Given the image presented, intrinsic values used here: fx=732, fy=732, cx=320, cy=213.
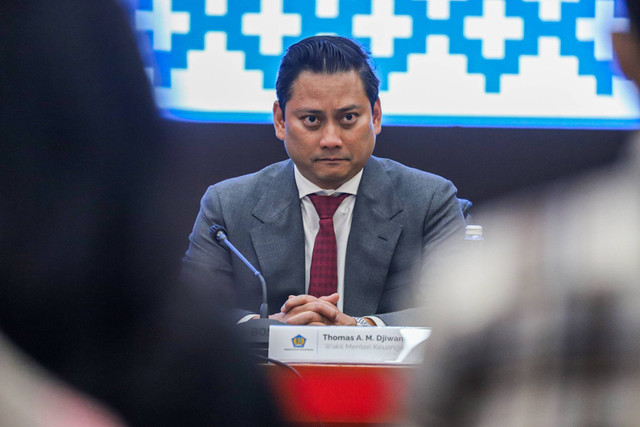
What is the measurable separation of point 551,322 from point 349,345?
0.94 m

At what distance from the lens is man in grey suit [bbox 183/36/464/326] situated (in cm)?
212

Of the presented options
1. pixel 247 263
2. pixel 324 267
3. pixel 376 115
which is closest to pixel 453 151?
pixel 376 115

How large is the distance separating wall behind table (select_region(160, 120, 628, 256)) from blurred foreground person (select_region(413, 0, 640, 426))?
2.49 meters

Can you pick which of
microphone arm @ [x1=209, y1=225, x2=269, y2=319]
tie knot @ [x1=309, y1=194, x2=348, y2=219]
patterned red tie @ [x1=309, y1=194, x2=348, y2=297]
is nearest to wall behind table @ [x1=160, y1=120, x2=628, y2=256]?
tie knot @ [x1=309, y1=194, x2=348, y2=219]

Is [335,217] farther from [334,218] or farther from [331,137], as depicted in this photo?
[331,137]

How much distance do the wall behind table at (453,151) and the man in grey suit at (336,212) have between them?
60cm

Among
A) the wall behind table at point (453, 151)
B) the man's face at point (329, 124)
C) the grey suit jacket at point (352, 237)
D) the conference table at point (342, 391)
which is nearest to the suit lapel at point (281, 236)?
the grey suit jacket at point (352, 237)

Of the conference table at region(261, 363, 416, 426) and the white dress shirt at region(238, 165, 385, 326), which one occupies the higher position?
the white dress shirt at region(238, 165, 385, 326)

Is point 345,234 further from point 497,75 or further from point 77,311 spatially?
point 77,311

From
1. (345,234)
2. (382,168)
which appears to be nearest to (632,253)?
(345,234)

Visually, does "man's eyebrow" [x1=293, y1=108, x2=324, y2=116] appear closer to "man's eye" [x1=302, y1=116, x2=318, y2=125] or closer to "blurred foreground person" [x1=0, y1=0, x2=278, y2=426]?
"man's eye" [x1=302, y1=116, x2=318, y2=125]

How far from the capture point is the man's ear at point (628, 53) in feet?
1.77

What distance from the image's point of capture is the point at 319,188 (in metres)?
2.27

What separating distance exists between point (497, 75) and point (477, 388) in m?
2.54
